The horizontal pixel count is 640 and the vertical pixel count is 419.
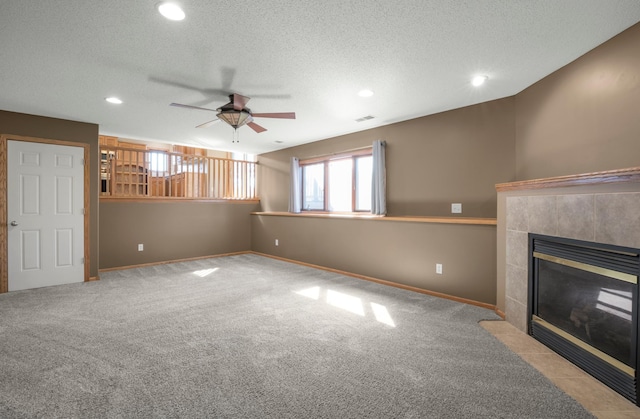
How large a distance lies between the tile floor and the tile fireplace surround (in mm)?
263

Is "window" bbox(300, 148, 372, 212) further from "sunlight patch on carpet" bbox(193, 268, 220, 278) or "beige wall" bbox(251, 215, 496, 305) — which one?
"sunlight patch on carpet" bbox(193, 268, 220, 278)

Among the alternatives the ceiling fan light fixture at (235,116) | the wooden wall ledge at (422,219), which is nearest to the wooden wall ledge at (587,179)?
the wooden wall ledge at (422,219)

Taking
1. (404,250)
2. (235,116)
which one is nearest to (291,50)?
(235,116)

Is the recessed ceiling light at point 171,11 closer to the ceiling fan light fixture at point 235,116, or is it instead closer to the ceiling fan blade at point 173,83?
the ceiling fan blade at point 173,83

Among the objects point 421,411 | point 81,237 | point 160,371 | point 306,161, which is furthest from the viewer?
point 306,161

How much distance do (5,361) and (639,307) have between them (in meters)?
4.30

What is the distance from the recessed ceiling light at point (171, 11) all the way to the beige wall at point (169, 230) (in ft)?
14.8

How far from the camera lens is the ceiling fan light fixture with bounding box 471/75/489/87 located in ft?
9.68

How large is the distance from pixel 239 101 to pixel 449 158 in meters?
2.79

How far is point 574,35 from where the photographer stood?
7.27 feet

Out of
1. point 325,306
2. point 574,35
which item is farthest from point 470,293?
point 574,35

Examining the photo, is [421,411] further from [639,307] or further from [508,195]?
[508,195]

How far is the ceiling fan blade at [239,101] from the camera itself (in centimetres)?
334

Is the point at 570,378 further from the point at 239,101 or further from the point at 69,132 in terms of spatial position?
the point at 69,132
